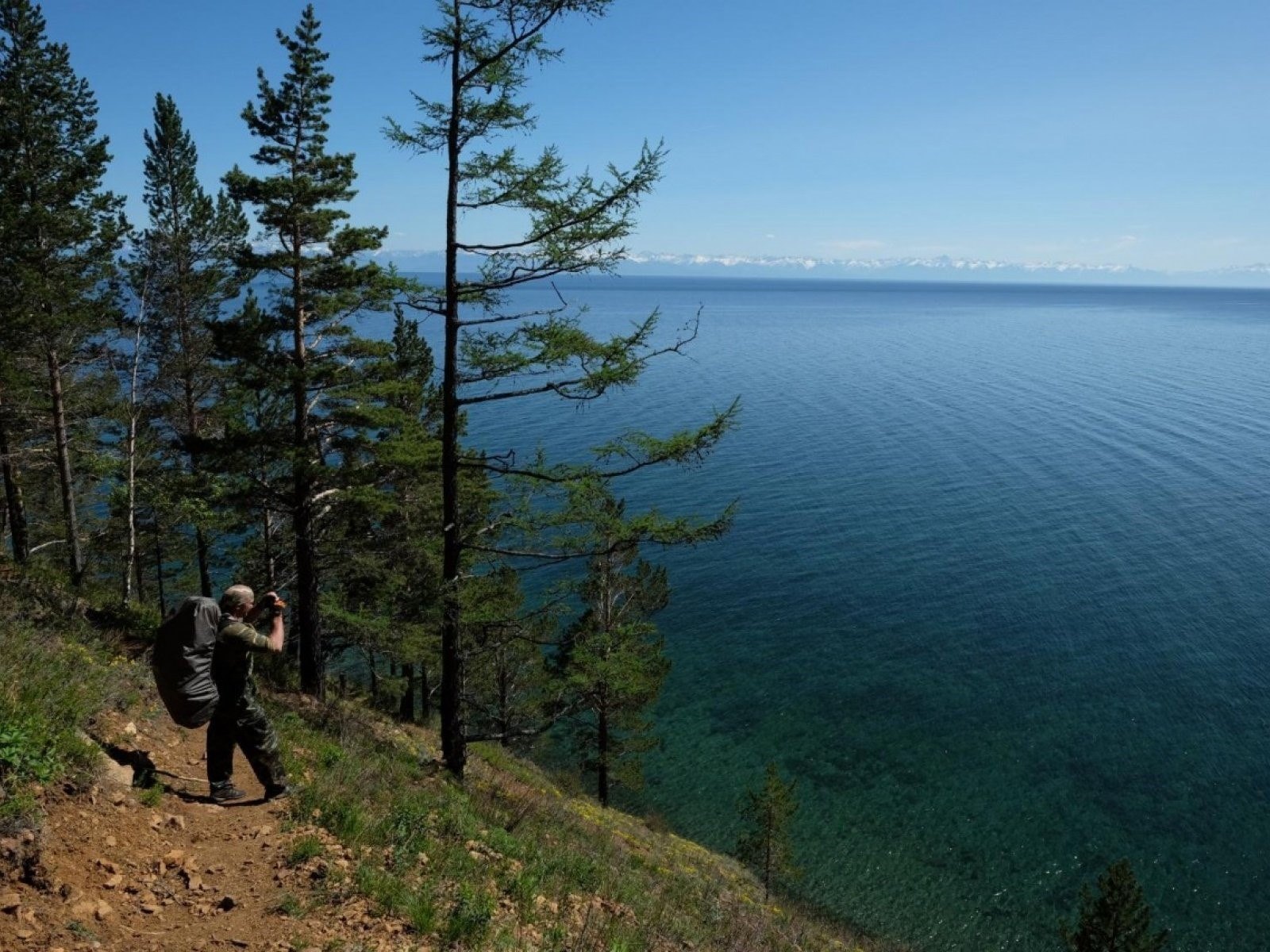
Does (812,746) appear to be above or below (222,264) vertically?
below

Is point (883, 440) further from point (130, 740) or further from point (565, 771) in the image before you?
point (130, 740)

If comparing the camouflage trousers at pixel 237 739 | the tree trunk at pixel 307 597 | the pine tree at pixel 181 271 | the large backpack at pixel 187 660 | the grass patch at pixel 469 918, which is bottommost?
the tree trunk at pixel 307 597

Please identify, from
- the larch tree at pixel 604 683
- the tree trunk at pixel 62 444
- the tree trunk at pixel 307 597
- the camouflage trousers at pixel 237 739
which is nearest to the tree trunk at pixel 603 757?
the larch tree at pixel 604 683

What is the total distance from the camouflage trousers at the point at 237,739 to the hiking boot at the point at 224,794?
0.08 feet

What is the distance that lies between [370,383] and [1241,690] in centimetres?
3786

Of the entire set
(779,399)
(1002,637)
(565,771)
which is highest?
(779,399)

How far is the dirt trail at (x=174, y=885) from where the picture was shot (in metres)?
5.71

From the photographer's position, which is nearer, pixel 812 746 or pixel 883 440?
pixel 812 746

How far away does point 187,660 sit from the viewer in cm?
802

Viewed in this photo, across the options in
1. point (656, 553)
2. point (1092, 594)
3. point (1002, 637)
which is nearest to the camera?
point (1002, 637)

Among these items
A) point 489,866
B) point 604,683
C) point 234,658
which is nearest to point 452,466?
point 234,658

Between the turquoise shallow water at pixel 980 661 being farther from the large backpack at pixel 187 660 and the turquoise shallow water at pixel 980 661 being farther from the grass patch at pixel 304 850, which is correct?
the large backpack at pixel 187 660

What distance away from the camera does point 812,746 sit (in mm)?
31531

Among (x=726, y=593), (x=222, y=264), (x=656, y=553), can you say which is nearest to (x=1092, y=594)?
(x=726, y=593)
